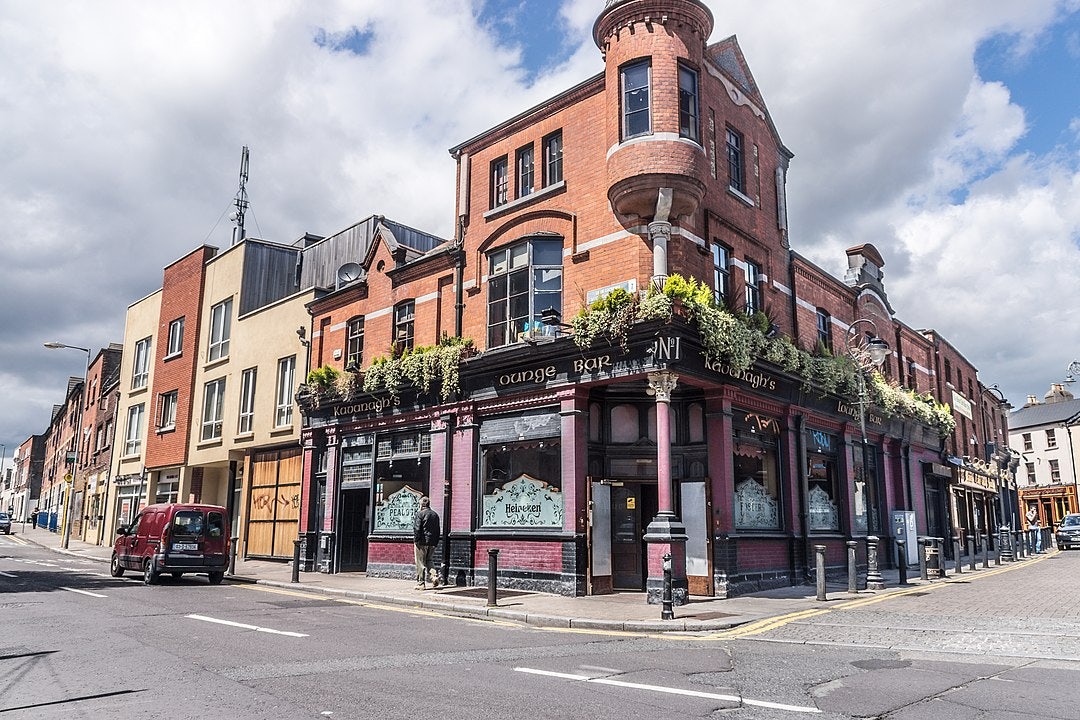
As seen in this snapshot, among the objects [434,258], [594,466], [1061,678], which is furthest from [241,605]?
[1061,678]

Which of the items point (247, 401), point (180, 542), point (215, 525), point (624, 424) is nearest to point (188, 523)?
point (180, 542)

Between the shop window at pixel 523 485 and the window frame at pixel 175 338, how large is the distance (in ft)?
69.3

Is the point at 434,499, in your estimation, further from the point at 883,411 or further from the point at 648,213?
the point at 883,411

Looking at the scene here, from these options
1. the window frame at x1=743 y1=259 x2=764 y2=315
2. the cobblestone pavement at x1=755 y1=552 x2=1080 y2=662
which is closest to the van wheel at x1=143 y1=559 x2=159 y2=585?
the cobblestone pavement at x1=755 y1=552 x2=1080 y2=662

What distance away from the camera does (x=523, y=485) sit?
17406 millimetres

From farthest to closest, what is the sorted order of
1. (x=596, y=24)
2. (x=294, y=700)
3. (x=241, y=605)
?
(x=596, y=24), (x=241, y=605), (x=294, y=700)

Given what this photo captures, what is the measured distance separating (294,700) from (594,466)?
11.0 meters

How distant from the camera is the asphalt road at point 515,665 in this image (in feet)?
20.5

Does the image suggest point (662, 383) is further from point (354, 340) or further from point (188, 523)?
point (188, 523)

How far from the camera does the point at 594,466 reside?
663 inches

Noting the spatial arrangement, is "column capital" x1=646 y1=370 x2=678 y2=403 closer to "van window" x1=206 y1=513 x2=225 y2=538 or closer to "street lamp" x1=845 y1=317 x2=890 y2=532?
"street lamp" x1=845 y1=317 x2=890 y2=532

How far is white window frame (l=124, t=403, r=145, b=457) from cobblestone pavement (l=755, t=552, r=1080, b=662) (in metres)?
32.6

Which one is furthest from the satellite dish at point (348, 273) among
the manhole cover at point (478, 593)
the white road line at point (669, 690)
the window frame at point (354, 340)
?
the white road line at point (669, 690)

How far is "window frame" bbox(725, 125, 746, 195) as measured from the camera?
63.2ft
